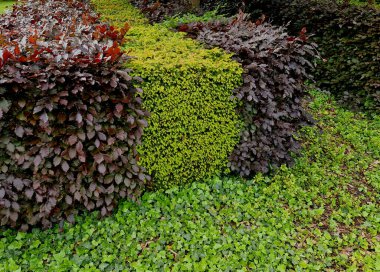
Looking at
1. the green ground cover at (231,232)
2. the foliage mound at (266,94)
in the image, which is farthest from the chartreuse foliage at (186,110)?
the green ground cover at (231,232)

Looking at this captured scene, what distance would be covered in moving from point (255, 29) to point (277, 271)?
2.76 m

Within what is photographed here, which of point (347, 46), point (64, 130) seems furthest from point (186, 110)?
point (347, 46)

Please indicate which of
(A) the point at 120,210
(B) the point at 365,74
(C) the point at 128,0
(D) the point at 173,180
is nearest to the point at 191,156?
(D) the point at 173,180

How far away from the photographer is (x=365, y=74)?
226 inches

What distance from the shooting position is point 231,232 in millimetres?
3318

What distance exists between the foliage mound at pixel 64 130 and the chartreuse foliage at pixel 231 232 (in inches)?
8.8

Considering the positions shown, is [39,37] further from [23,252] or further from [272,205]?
[272,205]

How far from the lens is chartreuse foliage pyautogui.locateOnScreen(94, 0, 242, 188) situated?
339cm

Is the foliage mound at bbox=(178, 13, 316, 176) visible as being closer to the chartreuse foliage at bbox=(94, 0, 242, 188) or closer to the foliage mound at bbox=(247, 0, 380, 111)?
the chartreuse foliage at bbox=(94, 0, 242, 188)

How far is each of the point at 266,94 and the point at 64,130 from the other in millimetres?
2023

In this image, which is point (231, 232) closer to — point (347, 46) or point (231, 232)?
point (231, 232)

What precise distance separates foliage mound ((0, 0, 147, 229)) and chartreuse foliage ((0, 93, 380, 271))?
0.22 m

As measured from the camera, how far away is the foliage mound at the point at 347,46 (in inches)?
224

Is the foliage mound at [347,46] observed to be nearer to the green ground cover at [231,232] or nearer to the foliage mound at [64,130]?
the green ground cover at [231,232]
